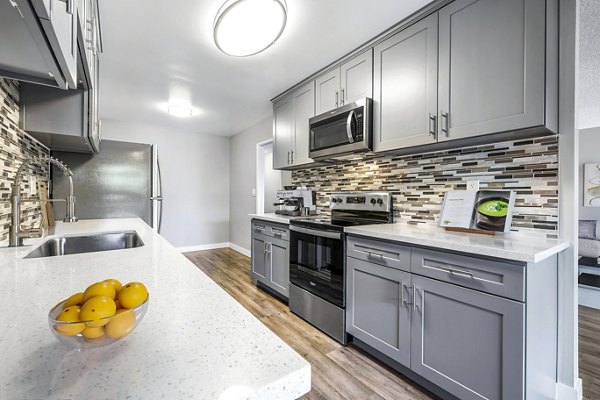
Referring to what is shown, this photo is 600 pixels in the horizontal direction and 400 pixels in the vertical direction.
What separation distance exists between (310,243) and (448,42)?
1738 mm

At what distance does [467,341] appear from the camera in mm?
1363

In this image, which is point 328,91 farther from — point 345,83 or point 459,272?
point 459,272

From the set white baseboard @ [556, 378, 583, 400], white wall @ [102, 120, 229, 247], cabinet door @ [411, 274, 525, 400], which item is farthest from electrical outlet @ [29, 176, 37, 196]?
white baseboard @ [556, 378, 583, 400]

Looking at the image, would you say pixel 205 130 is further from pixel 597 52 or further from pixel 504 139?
pixel 597 52

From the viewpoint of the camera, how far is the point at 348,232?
2.04 m

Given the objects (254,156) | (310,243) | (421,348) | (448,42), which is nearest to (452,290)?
(421,348)

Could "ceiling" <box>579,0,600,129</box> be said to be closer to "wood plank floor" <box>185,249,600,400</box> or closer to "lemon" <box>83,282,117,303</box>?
"wood plank floor" <box>185,249,600,400</box>

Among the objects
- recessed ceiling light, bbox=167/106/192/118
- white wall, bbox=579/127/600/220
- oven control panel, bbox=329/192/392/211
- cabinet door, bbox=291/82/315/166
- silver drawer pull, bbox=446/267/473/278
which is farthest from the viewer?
recessed ceiling light, bbox=167/106/192/118

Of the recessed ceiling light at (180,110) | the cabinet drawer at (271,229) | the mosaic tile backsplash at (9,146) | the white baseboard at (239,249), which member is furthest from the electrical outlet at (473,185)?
the white baseboard at (239,249)

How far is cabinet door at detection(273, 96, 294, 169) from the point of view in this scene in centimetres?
321

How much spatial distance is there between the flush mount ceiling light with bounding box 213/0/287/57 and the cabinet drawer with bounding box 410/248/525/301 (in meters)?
1.59

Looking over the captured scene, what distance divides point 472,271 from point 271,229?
2001 mm

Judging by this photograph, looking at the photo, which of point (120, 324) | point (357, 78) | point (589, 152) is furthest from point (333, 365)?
point (589, 152)

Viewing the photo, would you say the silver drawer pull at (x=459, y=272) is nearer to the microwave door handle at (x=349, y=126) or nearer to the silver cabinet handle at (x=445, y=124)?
the silver cabinet handle at (x=445, y=124)
